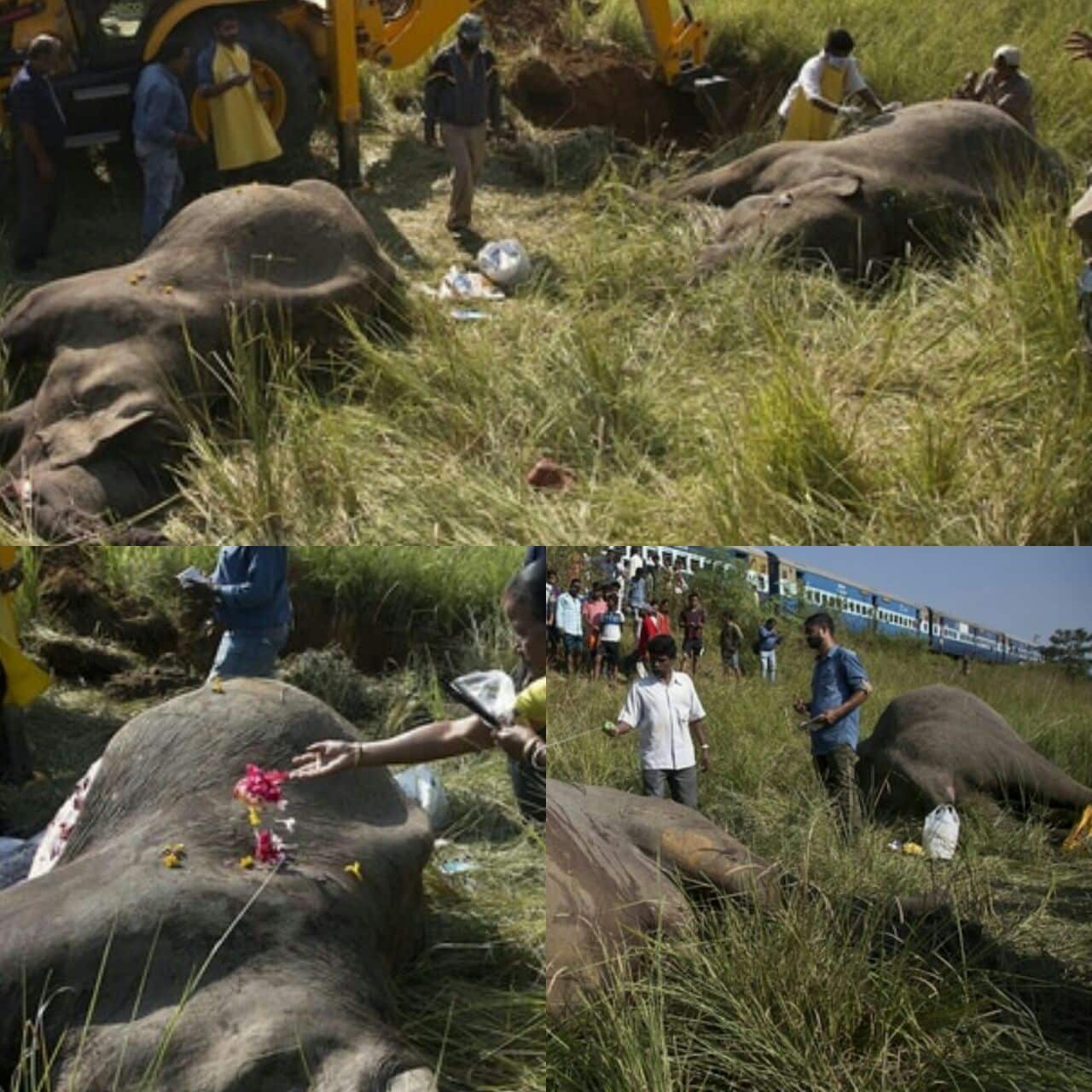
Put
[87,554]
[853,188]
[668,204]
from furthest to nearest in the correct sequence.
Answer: [668,204]
[853,188]
[87,554]

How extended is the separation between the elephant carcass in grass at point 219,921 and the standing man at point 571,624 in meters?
0.76

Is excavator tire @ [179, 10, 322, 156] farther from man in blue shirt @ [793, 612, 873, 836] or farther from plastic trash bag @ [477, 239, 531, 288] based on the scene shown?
man in blue shirt @ [793, 612, 873, 836]

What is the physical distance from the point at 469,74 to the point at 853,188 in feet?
12.7

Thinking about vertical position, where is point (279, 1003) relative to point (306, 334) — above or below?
above

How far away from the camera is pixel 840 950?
3.52 metres

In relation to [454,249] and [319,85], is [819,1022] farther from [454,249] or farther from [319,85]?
[319,85]

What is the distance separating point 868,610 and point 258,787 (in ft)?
4.88

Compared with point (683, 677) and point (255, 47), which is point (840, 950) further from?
point (255, 47)

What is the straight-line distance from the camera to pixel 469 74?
12.7 m

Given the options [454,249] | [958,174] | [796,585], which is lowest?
[454,249]

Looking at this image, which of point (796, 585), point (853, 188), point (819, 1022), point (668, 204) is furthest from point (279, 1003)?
point (668, 204)

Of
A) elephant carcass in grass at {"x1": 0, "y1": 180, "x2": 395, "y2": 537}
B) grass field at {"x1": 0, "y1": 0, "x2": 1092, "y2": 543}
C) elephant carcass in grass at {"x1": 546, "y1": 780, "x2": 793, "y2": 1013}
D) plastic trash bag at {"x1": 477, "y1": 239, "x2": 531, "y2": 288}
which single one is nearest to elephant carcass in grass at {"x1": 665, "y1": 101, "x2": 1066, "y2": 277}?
grass field at {"x1": 0, "y1": 0, "x2": 1092, "y2": 543}

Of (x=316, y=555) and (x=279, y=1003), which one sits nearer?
(x=279, y=1003)

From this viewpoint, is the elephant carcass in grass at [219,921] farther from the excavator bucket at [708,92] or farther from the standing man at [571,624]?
the excavator bucket at [708,92]
